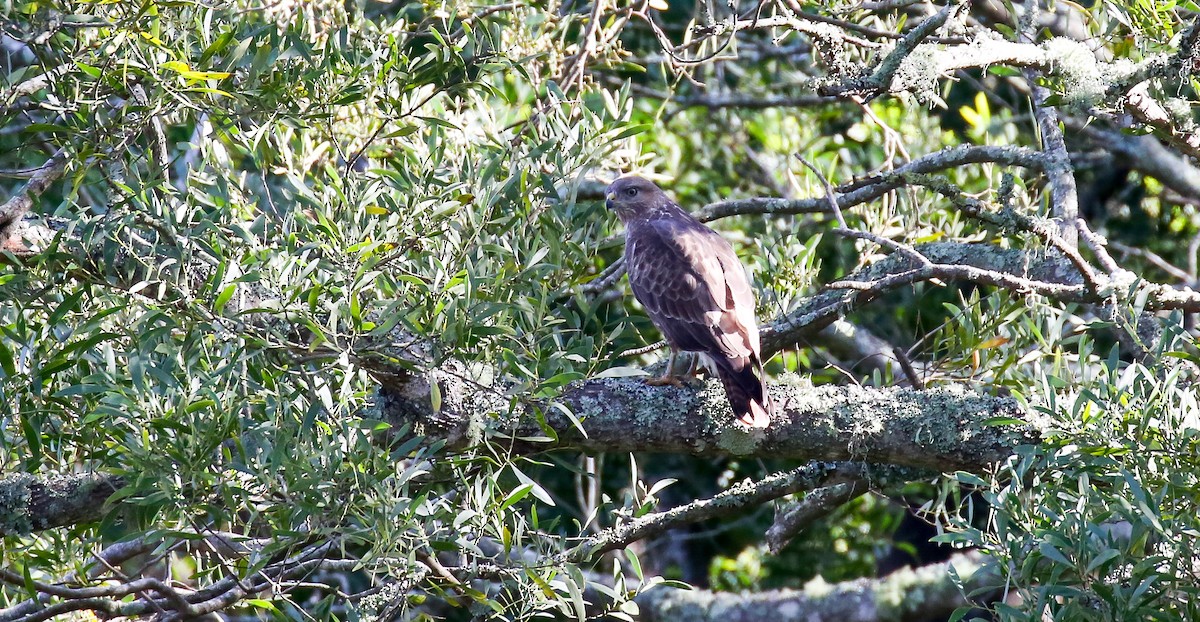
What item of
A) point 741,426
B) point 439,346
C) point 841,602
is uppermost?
point 439,346

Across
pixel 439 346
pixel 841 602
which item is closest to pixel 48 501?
→ pixel 439 346

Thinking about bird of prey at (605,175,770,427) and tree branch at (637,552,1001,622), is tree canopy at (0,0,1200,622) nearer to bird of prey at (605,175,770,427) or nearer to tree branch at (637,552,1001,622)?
bird of prey at (605,175,770,427)

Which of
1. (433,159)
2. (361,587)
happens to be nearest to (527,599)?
(433,159)

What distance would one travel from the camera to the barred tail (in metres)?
3.35

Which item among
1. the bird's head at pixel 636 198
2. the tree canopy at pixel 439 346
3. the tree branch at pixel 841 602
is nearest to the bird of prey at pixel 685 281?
the bird's head at pixel 636 198

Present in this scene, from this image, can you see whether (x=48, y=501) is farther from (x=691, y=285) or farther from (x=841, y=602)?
(x=841, y=602)

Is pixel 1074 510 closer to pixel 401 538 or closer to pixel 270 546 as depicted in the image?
pixel 401 538

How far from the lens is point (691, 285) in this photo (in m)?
4.52

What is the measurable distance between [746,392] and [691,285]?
1115 millimetres

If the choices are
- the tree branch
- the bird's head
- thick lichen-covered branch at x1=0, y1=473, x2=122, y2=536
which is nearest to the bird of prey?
the bird's head

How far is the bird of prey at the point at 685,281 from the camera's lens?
4.09 metres

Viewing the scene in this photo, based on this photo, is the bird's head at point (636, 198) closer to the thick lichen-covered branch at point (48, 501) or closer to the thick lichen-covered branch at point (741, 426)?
the thick lichen-covered branch at point (741, 426)

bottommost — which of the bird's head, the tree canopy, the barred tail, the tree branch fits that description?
the tree branch

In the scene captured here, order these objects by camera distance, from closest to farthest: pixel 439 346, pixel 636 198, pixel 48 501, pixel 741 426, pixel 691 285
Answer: pixel 439 346 < pixel 48 501 < pixel 741 426 < pixel 691 285 < pixel 636 198
